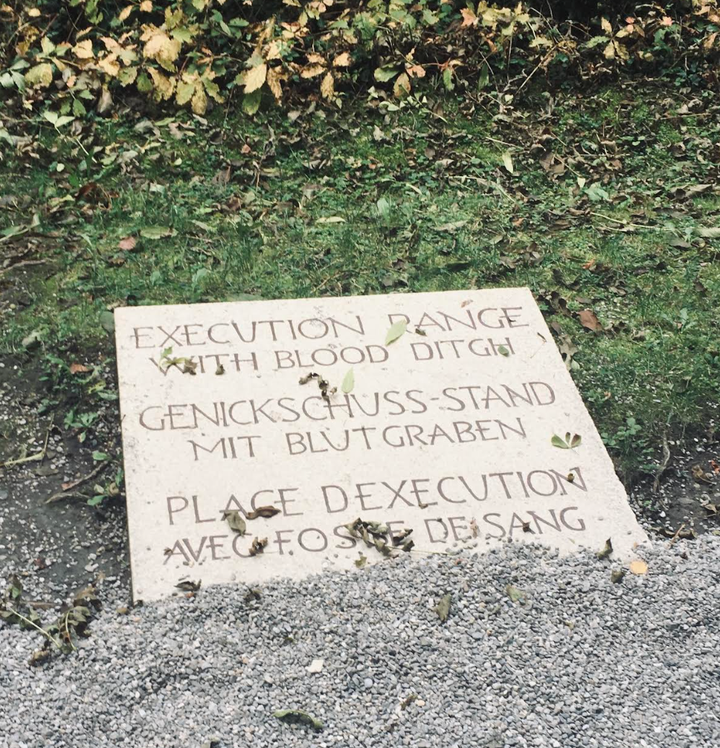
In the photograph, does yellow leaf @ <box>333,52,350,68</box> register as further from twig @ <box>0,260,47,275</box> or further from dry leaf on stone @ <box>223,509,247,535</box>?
dry leaf on stone @ <box>223,509,247,535</box>

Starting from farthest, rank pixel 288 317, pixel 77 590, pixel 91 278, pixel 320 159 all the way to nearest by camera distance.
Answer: pixel 320 159 → pixel 91 278 → pixel 288 317 → pixel 77 590

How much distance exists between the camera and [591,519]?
410cm

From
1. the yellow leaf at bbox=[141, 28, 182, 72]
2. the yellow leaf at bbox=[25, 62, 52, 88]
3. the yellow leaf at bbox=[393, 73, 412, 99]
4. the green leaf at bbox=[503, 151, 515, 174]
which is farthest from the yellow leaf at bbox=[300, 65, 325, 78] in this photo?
the yellow leaf at bbox=[25, 62, 52, 88]

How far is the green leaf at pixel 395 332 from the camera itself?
15.6ft

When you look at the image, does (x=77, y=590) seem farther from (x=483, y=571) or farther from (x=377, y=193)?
(x=377, y=193)

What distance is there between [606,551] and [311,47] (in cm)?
408

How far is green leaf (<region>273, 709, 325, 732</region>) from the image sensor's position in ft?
10.6

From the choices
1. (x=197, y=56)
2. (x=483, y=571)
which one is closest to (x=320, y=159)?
(x=197, y=56)

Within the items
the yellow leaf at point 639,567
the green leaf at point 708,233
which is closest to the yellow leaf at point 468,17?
the green leaf at point 708,233

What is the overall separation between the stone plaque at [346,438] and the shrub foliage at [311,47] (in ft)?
7.38

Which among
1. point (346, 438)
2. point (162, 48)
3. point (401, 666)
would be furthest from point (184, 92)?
point (401, 666)

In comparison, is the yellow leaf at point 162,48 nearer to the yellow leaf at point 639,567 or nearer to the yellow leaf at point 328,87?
the yellow leaf at point 328,87

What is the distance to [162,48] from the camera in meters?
Result: 6.39

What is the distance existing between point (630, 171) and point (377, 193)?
63.5 inches
